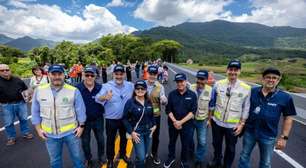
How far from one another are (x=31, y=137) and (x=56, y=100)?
12.0 ft

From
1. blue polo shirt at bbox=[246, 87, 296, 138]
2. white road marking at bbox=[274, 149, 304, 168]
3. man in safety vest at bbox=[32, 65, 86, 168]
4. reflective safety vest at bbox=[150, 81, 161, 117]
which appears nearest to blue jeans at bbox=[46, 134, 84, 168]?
man in safety vest at bbox=[32, 65, 86, 168]

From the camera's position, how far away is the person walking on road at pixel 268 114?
11.3 ft

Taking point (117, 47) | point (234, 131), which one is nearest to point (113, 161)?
point (234, 131)

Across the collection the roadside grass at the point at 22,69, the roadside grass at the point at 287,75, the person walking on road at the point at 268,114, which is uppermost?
the person walking on road at the point at 268,114

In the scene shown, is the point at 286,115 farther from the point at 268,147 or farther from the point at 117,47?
the point at 117,47

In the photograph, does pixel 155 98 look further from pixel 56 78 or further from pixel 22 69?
pixel 22 69

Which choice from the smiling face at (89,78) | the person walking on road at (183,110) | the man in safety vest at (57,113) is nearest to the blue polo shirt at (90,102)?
the smiling face at (89,78)

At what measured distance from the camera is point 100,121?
4578 millimetres

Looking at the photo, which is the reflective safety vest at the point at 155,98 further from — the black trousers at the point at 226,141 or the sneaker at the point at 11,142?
the sneaker at the point at 11,142

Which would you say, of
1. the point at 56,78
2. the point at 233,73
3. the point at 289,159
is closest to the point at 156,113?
the point at 233,73

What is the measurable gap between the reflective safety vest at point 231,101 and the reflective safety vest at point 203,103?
204 mm

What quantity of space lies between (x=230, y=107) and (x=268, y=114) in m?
0.65

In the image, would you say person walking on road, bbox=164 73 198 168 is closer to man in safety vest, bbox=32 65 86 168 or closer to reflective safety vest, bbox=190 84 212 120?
reflective safety vest, bbox=190 84 212 120

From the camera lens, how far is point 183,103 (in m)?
4.13
